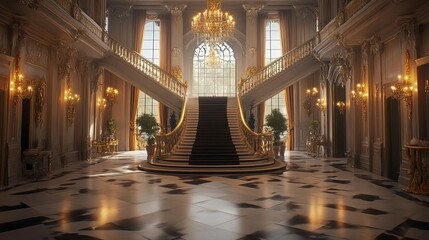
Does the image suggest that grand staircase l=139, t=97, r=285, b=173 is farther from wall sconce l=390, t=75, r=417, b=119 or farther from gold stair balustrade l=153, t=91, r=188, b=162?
wall sconce l=390, t=75, r=417, b=119

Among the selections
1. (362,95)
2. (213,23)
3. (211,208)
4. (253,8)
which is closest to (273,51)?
(253,8)

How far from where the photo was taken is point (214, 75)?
1775cm

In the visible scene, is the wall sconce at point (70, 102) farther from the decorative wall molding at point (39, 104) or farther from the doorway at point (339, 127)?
the doorway at point (339, 127)

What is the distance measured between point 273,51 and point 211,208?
13.7 metres

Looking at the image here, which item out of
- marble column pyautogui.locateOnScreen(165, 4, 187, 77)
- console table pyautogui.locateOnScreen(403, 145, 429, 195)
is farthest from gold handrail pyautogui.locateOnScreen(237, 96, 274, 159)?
marble column pyautogui.locateOnScreen(165, 4, 187, 77)

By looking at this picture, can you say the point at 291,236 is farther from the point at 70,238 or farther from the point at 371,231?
the point at 70,238

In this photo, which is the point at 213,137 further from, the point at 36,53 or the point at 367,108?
the point at 36,53

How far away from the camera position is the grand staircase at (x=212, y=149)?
30.5 feet

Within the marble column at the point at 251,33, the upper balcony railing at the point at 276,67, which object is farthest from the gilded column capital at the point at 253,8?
the upper balcony railing at the point at 276,67

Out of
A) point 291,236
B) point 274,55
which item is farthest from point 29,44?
point 274,55

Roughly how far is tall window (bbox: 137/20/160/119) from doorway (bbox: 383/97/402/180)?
11.6 m

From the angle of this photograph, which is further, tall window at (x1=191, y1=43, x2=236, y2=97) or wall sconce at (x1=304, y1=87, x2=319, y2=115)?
tall window at (x1=191, y1=43, x2=236, y2=97)

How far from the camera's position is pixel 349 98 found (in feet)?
35.7

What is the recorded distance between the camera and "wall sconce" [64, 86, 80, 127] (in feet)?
34.7
